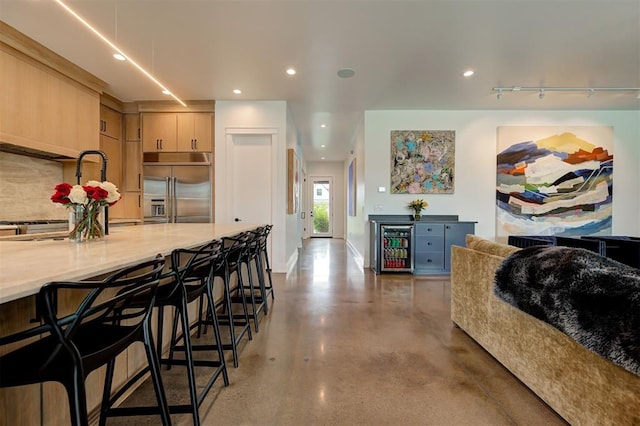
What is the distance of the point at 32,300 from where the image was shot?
3.82 feet

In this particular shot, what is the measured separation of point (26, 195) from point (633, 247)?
7.33 meters

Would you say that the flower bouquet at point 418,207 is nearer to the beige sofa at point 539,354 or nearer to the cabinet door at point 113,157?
the beige sofa at point 539,354

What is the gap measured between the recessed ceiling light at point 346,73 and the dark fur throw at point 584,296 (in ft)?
9.69

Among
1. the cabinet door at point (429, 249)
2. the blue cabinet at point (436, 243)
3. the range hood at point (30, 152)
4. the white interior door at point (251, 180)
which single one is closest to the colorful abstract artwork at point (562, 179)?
the blue cabinet at point (436, 243)

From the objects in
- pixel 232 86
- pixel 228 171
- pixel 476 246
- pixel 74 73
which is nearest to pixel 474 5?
pixel 476 246

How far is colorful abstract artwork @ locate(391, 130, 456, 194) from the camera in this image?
5.24m

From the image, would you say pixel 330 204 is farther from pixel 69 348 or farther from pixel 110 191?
pixel 69 348

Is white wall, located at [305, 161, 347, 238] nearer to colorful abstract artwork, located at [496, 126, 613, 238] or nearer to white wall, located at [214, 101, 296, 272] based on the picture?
white wall, located at [214, 101, 296, 272]

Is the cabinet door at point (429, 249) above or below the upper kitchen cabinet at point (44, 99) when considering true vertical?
below

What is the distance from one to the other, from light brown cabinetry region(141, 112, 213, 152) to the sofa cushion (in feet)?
13.7

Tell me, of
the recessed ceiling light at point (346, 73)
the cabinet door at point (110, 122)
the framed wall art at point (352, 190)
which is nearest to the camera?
the recessed ceiling light at point (346, 73)

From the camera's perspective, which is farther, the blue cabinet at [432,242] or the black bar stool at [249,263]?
the blue cabinet at [432,242]

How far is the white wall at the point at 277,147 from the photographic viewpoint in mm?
4859

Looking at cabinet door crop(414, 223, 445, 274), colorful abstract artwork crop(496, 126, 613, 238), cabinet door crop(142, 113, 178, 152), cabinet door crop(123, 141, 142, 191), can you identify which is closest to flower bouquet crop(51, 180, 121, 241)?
cabinet door crop(142, 113, 178, 152)
